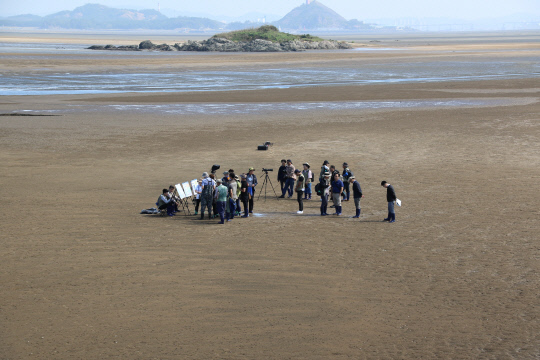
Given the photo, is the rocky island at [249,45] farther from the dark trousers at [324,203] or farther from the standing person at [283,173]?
the dark trousers at [324,203]

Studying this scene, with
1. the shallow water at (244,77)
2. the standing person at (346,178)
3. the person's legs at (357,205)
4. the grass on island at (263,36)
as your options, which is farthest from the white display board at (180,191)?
the grass on island at (263,36)

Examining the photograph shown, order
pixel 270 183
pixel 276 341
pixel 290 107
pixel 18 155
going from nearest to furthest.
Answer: pixel 276 341
pixel 270 183
pixel 18 155
pixel 290 107

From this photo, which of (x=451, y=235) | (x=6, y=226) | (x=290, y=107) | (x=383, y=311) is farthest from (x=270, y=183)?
(x=290, y=107)

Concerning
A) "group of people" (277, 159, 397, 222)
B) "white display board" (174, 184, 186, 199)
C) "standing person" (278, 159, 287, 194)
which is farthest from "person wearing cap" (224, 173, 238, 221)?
"standing person" (278, 159, 287, 194)

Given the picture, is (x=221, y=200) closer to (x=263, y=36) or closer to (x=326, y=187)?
(x=326, y=187)

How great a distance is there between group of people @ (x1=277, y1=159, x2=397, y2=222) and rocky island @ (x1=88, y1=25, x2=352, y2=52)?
386ft

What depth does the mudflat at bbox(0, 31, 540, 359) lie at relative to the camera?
33.6ft

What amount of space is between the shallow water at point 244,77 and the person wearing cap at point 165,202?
119ft

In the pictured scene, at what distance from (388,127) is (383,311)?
2369 centimetres

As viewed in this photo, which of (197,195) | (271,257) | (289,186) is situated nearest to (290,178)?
(289,186)

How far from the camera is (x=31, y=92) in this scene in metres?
50.7

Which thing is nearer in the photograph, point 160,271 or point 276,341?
point 276,341

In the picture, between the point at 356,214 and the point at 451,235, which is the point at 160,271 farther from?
the point at 451,235

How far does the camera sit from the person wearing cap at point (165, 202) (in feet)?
57.3
